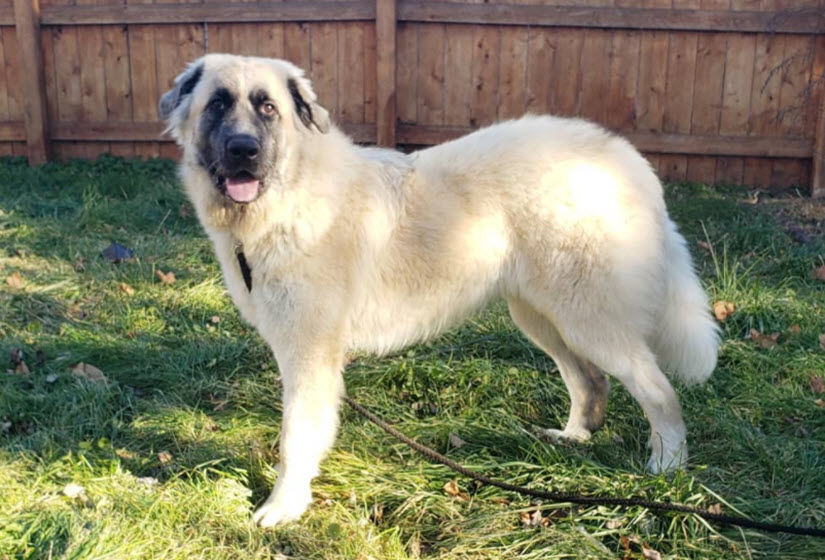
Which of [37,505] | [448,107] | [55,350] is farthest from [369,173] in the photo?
[448,107]

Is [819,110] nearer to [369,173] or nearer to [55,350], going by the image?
[369,173]

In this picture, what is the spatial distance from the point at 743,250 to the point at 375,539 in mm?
4162

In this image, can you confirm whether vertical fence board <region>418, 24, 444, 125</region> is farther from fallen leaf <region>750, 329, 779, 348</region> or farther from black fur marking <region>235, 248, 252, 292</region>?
black fur marking <region>235, 248, 252, 292</region>

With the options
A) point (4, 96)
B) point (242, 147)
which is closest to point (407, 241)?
point (242, 147)

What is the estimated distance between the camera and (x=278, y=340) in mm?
2865

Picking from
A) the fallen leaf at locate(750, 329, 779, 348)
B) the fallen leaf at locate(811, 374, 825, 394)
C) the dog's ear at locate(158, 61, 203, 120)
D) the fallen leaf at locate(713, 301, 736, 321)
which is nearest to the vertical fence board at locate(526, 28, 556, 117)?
the fallen leaf at locate(713, 301, 736, 321)

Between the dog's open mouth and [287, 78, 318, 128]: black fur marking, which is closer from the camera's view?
the dog's open mouth

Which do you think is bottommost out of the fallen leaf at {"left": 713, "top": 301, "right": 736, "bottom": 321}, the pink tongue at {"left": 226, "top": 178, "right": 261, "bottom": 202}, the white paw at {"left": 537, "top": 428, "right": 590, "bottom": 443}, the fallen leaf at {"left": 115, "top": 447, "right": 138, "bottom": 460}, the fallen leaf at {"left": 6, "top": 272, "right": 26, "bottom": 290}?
the white paw at {"left": 537, "top": 428, "right": 590, "bottom": 443}

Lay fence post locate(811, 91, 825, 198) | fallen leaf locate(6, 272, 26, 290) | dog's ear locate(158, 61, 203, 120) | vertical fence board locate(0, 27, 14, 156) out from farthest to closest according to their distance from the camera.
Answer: vertical fence board locate(0, 27, 14, 156), fence post locate(811, 91, 825, 198), fallen leaf locate(6, 272, 26, 290), dog's ear locate(158, 61, 203, 120)

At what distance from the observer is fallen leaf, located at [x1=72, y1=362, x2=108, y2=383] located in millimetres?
3697

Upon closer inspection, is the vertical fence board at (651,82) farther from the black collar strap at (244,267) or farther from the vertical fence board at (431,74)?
the black collar strap at (244,267)

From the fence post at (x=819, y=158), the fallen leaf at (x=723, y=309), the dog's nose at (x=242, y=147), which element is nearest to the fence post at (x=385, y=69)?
the fallen leaf at (x=723, y=309)

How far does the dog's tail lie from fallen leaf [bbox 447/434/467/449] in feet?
3.00

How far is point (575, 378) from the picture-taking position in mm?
3449
